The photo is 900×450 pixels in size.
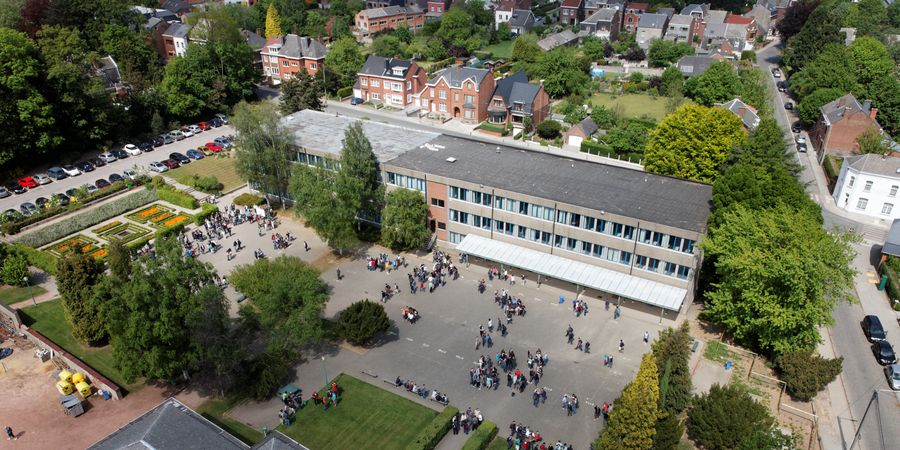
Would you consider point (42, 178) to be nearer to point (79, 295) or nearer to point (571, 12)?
point (79, 295)

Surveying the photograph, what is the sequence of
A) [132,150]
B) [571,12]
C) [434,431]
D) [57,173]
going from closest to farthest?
[434,431] < [57,173] < [132,150] < [571,12]

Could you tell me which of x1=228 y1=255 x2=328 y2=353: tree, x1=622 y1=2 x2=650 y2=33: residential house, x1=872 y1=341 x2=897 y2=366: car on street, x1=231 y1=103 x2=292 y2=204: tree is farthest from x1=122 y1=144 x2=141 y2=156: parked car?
x1=622 y1=2 x2=650 y2=33: residential house

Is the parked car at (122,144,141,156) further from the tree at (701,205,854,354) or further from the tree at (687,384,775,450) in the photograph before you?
the tree at (687,384,775,450)

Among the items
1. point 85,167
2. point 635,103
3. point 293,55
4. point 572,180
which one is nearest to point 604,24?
point 635,103

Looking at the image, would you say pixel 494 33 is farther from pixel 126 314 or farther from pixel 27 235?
pixel 126 314

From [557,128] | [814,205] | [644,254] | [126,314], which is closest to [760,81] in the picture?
[557,128]

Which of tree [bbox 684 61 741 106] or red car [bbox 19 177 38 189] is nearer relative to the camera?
red car [bbox 19 177 38 189]

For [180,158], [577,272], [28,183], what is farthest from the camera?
[180,158]
